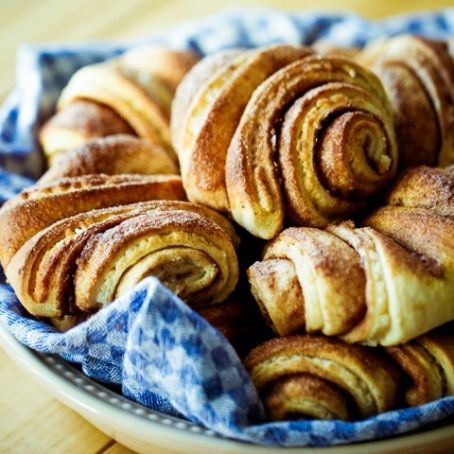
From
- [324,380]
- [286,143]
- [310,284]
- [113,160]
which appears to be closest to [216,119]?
[286,143]

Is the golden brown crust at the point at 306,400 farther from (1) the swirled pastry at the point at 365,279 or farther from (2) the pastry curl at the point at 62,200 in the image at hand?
(2) the pastry curl at the point at 62,200

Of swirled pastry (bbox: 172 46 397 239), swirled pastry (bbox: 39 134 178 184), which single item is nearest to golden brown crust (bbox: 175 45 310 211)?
swirled pastry (bbox: 172 46 397 239)

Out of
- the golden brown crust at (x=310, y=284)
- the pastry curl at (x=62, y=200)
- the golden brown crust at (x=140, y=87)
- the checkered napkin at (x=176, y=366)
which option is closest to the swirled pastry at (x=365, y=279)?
the golden brown crust at (x=310, y=284)

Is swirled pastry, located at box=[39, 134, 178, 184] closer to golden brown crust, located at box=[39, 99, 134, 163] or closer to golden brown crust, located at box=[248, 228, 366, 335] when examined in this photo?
golden brown crust, located at box=[39, 99, 134, 163]

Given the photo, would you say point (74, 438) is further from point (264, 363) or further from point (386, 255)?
point (386, 255)

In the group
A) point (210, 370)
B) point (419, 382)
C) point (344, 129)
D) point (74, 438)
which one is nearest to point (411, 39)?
point (344, 129)

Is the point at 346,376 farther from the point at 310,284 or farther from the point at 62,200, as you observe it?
the point at 62,200

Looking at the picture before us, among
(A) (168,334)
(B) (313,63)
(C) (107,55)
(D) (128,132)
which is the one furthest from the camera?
(C) (107,55)

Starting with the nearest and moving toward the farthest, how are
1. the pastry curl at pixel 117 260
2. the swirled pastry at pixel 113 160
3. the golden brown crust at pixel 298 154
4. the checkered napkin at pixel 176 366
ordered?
the checkered napkin at pixel 176 366 → the pastry curl at pixel 117 260 → the golden brown crust at pixel 298 154 → the swirled pastry at pixel 113 160
